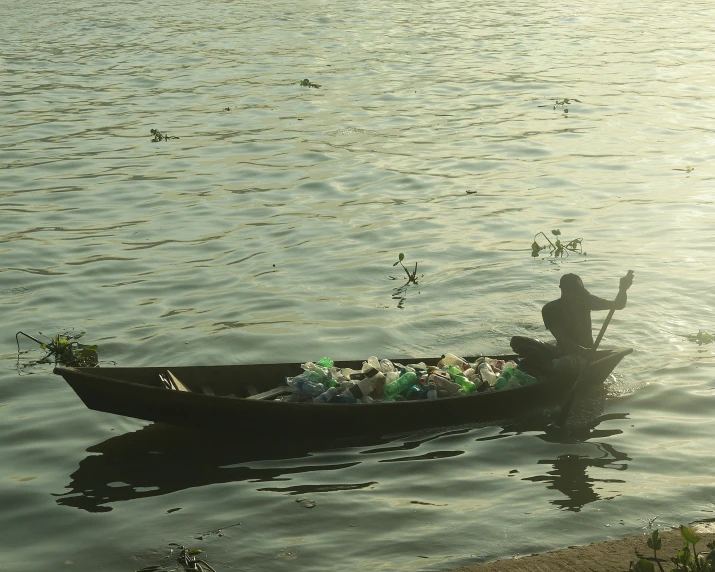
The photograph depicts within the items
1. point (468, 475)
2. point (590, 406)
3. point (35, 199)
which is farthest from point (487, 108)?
point (468, 475)

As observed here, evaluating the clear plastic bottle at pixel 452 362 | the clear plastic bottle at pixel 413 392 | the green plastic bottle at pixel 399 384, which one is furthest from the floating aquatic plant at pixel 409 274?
the clear plastic bottle at pixel 413 392

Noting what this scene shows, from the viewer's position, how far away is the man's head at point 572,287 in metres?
9.29

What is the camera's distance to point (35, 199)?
16.1m

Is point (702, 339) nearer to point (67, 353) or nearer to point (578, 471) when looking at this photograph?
point (578, 471)

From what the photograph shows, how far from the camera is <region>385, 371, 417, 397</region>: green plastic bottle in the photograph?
888 cm

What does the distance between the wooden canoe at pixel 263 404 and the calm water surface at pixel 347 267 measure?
21 centimetres

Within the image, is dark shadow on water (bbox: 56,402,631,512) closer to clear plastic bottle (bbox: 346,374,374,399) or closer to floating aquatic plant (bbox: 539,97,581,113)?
clear plastic bottle (bbox: 346,374,374,399)

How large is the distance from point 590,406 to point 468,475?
187 centimetres

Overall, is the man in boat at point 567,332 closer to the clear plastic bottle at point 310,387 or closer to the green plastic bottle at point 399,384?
the green plastic bottle at point 399,384

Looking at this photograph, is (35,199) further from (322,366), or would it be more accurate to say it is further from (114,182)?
(322,366)

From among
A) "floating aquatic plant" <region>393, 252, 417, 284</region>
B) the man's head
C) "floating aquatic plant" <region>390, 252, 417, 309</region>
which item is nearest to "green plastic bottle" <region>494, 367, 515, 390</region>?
the man's head

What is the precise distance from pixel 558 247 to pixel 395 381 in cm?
512

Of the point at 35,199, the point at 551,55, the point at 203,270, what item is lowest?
the point at 203,270

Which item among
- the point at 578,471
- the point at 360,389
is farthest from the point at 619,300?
the point at 360,389
